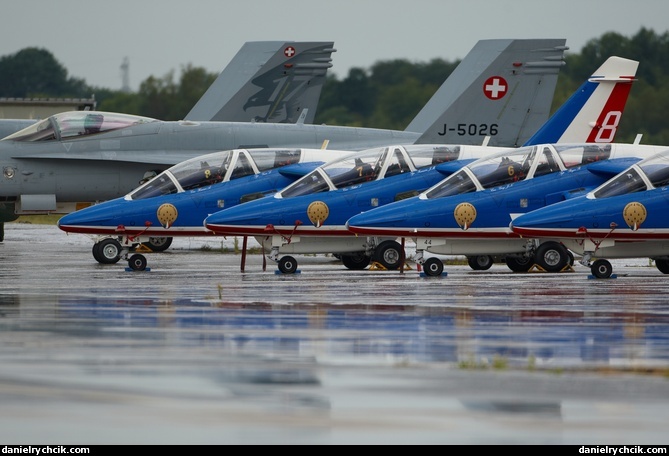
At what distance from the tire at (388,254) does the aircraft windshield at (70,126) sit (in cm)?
817

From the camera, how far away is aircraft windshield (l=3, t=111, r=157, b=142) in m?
26.3

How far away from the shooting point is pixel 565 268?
1995cm

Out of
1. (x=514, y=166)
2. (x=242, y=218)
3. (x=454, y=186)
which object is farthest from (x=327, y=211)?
(x=514, y=166)

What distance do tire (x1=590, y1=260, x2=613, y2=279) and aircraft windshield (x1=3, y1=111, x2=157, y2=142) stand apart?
1153 cm

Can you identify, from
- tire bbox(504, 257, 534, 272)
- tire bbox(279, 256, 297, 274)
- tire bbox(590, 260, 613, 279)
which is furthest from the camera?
tire bbox(504, 257, 534, 272)

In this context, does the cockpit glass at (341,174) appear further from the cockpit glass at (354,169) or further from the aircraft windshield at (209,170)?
the aircraft windshield at (209,170)

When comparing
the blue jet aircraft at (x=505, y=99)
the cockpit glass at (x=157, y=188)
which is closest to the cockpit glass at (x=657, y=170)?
the cockpit glass at (x=157, y=188)

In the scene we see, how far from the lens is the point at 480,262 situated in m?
21.2

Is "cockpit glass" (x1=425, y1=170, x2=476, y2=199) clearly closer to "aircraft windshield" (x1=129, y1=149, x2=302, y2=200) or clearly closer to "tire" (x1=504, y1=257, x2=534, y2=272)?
"tire" (x1=504, y1=257, x2=534, y2=272)

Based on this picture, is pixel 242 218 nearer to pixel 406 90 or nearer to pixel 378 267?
pixel 378 267

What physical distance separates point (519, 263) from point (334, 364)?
1155cm

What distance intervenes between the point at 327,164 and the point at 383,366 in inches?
466

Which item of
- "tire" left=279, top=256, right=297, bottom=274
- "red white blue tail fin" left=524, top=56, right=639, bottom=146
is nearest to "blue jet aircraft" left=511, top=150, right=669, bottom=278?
"tire" left=279, top=256, right=297, bottom=274

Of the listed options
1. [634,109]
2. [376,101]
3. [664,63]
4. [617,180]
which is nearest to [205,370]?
[617,180]
